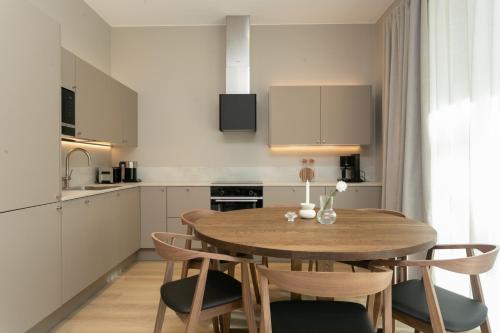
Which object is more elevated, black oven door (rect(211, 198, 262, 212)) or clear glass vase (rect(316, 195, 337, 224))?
clear glass vase (rect(316, 195, 337, 224))

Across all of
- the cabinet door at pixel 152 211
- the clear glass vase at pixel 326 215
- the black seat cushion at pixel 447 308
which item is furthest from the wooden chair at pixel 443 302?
the cabinet door at pixel 152 211

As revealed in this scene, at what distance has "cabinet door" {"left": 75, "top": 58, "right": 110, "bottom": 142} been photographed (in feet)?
9.78

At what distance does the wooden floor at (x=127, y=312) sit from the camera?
2350 mm

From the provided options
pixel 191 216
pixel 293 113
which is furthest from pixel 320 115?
pixel 191 216

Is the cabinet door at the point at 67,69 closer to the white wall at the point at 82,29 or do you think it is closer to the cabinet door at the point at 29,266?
the white wall at the point at 82,29

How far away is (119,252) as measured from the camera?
3.40 m

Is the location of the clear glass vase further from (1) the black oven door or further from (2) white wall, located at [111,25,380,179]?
(2) white wall, located at [111,25,380,179]

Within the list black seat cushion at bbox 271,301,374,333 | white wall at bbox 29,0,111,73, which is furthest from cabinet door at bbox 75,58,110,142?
A: black seat cushion at bbox 271,301,374,333

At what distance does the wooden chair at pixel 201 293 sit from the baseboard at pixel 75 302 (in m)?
1.07

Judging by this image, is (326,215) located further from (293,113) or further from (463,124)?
(293,113)

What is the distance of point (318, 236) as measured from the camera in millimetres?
1628

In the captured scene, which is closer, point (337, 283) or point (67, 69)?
point (337, 283)

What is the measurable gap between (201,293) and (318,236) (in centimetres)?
62

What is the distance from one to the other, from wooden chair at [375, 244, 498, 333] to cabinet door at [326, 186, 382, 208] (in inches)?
85.7
